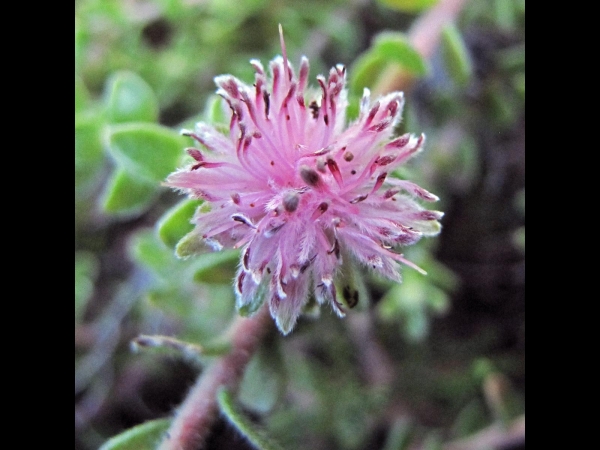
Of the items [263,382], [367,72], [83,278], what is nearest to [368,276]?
[263,382]

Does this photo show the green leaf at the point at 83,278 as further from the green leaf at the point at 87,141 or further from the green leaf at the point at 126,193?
the green leaf at the point at 126,193

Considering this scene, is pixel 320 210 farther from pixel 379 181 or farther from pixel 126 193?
pixel 126 193

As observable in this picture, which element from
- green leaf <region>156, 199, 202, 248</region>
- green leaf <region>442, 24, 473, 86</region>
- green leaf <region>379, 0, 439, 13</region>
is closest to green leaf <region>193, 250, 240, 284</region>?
green leaf <region>156, 199, 202, 248</region>

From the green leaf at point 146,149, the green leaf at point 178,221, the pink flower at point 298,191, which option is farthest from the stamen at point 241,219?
the green leaf at point 146,149

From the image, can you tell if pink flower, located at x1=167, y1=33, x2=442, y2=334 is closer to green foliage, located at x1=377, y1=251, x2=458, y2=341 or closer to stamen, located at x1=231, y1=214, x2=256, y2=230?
stamen, located at x1=231, y1=214, x2=256, y2=230
